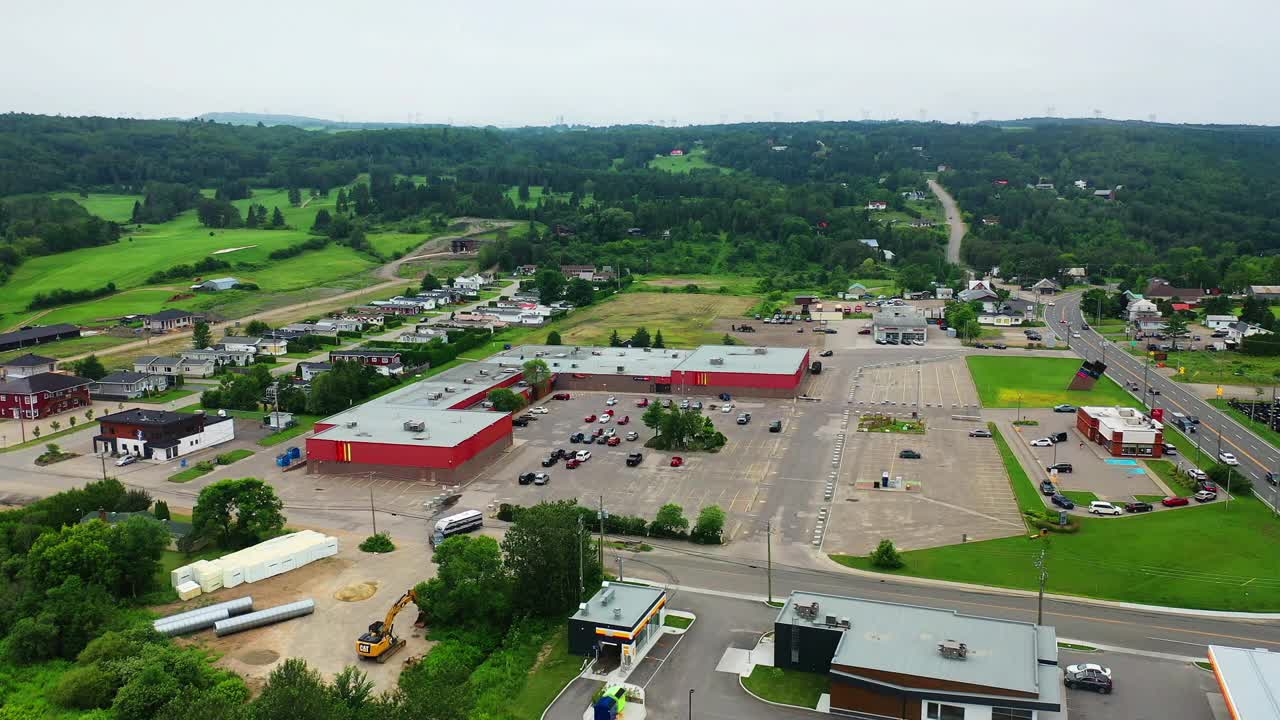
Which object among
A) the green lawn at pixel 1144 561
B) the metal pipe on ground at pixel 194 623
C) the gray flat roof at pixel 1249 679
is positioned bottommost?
the metal pipe on ground at pixel 194 623

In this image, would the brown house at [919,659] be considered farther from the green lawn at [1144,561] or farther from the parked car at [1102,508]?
the parked car at [1102,508]

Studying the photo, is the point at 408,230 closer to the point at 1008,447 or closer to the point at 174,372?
the point at 174,372

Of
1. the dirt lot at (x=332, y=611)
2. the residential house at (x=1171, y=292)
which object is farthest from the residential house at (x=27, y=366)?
the residential house at (x=1171, y=292)

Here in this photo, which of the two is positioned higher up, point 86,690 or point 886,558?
point 886,558

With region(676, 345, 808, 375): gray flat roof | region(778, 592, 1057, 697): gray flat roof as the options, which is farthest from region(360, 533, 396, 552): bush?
region(676, 345, 808, 375): gray flat roof

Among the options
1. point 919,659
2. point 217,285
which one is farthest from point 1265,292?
point 217,285

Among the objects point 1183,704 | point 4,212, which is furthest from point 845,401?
point 4,212

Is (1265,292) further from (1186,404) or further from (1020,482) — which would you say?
(1020,482)
